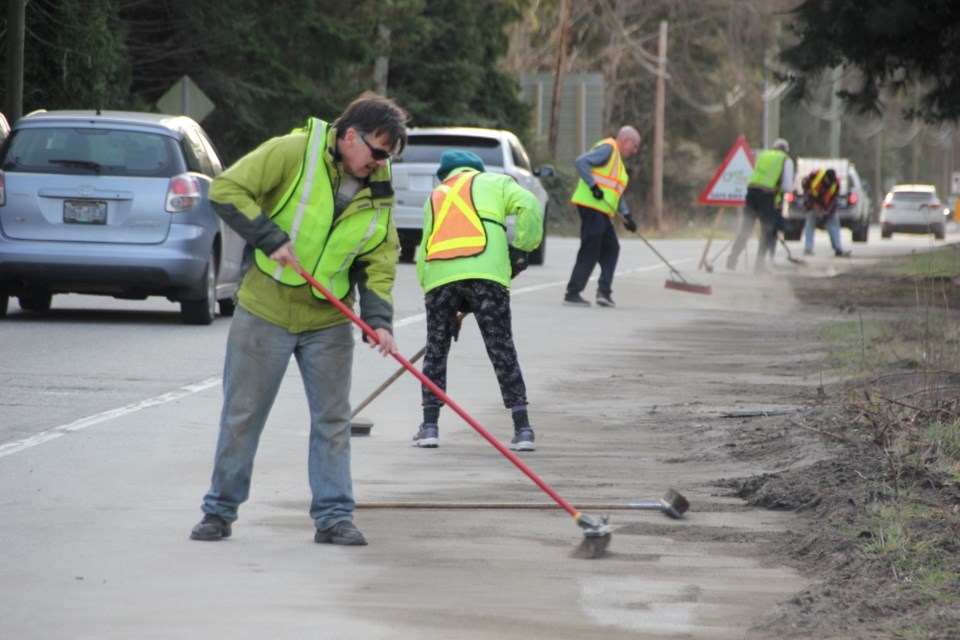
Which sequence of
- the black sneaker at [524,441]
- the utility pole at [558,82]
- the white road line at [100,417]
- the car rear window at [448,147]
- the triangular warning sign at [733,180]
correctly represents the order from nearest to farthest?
1. the white road line at [100,417]
2. the black sneaker at [524,441]
3. the car rear window at [448,147]
4. the triangular warning sign at [733,180]
5. the utility pole at [558,82]

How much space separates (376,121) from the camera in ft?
21.2

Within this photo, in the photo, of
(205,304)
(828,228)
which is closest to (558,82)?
(828,228)

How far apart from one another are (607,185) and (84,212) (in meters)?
6.25

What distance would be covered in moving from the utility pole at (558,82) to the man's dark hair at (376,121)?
4640 cm

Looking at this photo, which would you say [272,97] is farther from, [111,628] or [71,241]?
[111,628]

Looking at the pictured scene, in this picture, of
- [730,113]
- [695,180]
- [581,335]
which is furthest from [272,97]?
[730,113]

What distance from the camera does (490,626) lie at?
5496mm

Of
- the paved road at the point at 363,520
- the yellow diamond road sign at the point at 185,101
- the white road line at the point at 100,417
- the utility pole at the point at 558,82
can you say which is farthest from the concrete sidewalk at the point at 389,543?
the utility pole at the point at 558,82

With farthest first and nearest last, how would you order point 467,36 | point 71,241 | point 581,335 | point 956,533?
point 467,36, point 581,335, point 71,241, point 956,533

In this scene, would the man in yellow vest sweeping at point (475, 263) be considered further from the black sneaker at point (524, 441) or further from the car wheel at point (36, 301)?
the car wheel at point (36, 301)

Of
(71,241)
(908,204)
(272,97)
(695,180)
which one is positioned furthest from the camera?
(695,180)

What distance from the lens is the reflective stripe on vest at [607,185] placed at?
18.8m

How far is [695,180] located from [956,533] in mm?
63537

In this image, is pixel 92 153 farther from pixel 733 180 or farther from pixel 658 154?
pixel 658 154
